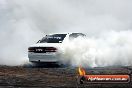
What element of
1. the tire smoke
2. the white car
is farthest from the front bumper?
the tire smoke

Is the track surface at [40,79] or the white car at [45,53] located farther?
the white car at [45,53]

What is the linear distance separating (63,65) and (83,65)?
887 millimetres

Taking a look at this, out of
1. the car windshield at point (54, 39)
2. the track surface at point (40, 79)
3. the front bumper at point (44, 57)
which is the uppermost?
the car windshield at point (54, 39)

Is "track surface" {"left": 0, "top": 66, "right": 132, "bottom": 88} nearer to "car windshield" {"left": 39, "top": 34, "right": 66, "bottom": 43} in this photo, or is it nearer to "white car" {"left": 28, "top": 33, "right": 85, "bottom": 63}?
"white car" {"left": 28, "top": 33, "right": 85, "bottom": 63}

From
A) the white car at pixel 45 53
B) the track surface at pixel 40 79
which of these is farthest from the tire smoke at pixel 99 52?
the track surface at pixel 40 79

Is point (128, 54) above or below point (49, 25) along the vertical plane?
below

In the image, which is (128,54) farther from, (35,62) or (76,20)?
(76,20)

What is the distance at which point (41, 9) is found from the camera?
29812mm

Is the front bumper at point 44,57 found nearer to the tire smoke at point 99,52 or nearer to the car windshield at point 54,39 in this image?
the tire smoke at point 99,52

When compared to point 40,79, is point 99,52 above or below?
above

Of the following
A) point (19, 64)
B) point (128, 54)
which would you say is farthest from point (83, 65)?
point (19, 64)

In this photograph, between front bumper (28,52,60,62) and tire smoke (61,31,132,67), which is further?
tire smoke (61,31,132,67)

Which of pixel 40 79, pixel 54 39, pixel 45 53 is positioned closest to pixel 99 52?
pixel 54 39

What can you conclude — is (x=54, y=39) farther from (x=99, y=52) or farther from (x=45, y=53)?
(x=99, y=52)
